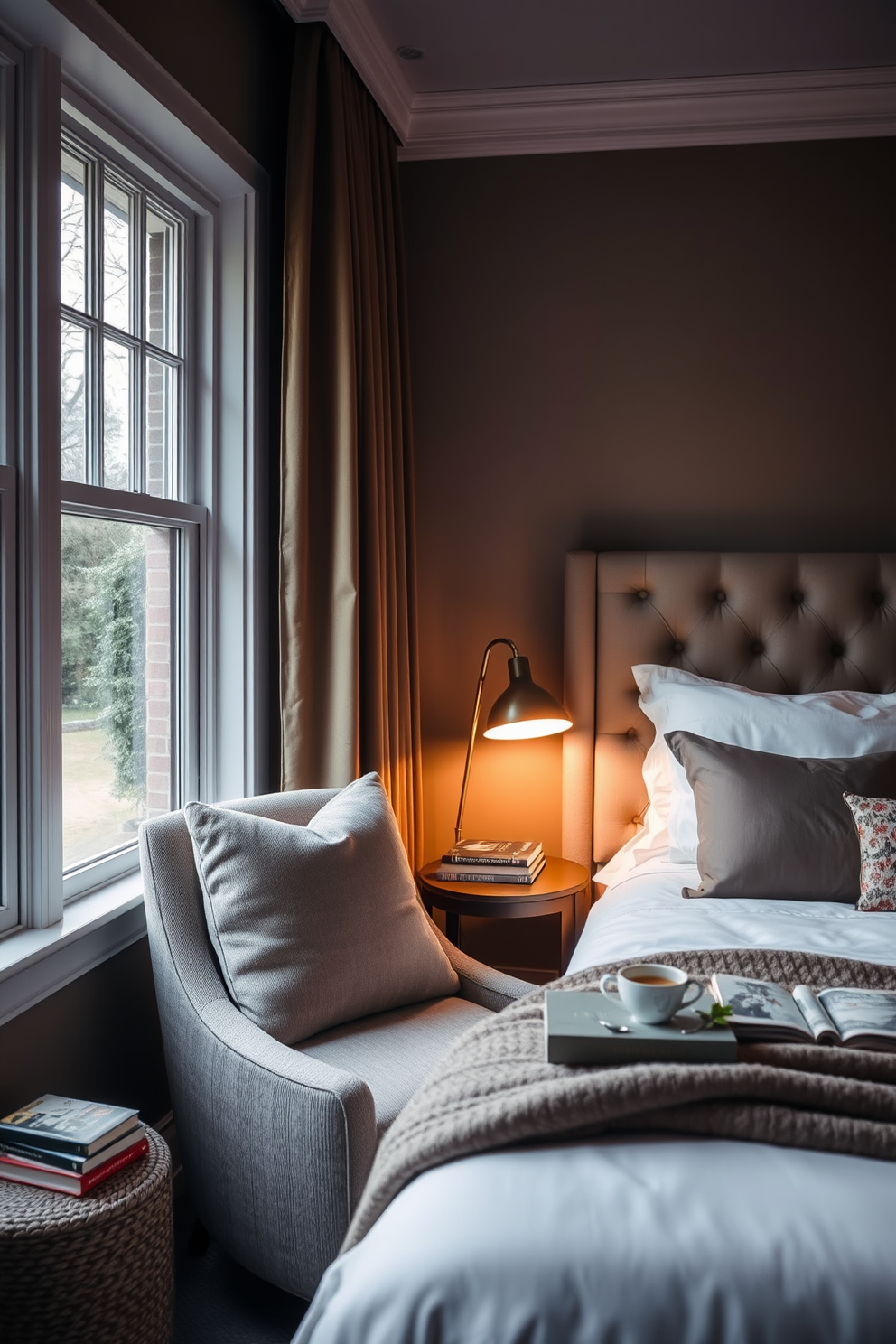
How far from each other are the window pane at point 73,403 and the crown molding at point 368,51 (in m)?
1.10

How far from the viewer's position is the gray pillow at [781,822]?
2297 millimetres

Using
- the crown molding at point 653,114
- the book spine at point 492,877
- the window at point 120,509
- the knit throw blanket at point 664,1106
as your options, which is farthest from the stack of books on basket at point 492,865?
the crown molding at point 653,114

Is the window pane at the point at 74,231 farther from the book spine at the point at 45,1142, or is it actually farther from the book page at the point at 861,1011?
the book page at the point at 861,1011

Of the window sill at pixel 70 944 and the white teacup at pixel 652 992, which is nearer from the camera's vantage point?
the white teacup at pixel 652 992

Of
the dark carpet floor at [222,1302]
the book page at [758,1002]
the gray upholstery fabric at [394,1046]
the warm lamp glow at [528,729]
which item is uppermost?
the warm lamp glow at [528,729]

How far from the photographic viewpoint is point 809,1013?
147cm

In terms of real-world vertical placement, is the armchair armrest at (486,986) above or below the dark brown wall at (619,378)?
below

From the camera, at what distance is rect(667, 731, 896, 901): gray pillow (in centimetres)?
230

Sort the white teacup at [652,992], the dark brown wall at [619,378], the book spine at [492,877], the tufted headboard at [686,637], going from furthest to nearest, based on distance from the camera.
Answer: the dark brown wall at [619,378] → the tufted headboard at [686,637] → the book spine at [492,877] → the white teacup at [652,992]

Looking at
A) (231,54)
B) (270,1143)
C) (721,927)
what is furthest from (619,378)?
(270,1143)

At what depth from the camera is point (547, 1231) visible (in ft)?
3.54

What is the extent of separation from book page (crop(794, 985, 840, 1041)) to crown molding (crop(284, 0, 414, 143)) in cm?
249

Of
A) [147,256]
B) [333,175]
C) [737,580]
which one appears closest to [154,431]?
[147,256]

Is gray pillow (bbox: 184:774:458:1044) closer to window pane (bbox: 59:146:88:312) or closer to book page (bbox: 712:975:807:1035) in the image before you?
book page (bbox: 712:975:807:1035)
